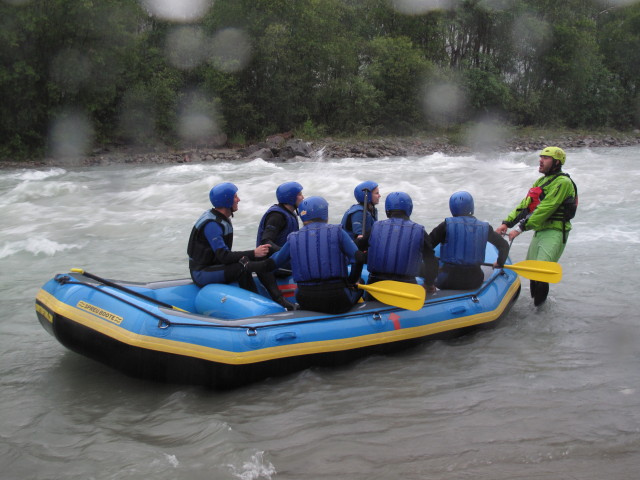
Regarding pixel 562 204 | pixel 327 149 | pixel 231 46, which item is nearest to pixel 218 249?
pixel 562 204

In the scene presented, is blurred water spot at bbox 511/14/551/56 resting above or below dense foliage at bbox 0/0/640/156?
above

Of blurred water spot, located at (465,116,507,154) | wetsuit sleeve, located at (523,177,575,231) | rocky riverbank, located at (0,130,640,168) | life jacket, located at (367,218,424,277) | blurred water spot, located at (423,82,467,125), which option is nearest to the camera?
life jacket, located at (367,218,424,277)

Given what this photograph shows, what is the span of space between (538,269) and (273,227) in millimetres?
1918

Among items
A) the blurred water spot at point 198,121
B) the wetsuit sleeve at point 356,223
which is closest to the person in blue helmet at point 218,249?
the wetsuit sleeve at point 356,223

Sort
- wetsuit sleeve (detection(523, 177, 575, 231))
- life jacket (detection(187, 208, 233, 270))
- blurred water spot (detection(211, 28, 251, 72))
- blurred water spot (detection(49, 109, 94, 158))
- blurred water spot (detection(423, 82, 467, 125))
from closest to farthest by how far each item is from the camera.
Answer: life jacket (detection(187, 208, 233, 270)) < wetsuit sleeve (detection(523, 177, 575, 231)) < blurred water spot (detection(49, 109, 94, 158)) < blurred water spot (detection(211, 28, 251, 72)) < blurred water spot (detection(423, 82, 467, 125))

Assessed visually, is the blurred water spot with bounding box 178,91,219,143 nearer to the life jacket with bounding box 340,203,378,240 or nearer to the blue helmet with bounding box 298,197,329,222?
the life jacket with bounding box 340,203,378,240

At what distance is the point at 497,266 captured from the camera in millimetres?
4449

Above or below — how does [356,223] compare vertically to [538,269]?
above

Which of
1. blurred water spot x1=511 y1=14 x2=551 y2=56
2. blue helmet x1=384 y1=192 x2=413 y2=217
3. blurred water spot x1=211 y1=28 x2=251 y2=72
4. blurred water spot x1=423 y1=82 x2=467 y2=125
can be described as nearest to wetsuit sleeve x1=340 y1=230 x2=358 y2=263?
blue helmet x1=384 y1=192 x2=413 y2=217

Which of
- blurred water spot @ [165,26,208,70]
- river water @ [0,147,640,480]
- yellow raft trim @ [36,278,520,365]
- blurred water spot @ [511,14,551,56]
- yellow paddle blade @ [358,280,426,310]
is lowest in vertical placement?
river water @ [0,147,640,480]

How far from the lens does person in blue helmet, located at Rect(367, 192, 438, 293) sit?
3.89 m

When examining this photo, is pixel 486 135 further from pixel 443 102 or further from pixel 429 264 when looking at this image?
pixel 429 264

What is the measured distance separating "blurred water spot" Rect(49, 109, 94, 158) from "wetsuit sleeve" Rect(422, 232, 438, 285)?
1852cm

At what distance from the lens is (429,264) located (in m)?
4.20
